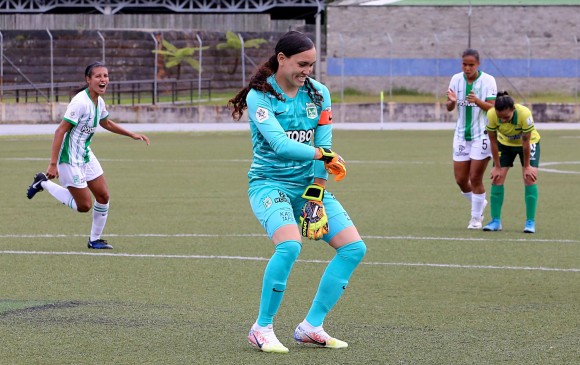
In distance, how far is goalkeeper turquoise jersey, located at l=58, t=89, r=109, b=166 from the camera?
12.9 metres

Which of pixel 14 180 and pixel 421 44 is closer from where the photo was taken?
pixel 14 180

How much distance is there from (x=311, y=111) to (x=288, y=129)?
0.59 ft

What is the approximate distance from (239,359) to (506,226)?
8411mm

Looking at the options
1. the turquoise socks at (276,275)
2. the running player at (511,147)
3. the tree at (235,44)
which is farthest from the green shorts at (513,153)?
the tree at (235,44)

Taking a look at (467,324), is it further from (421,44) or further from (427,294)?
(421,44)

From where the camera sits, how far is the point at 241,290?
10.3 metres

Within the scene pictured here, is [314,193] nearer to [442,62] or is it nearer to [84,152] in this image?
[84,152]

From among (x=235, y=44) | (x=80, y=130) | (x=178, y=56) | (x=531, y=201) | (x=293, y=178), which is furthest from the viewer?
(x=235, y=44)

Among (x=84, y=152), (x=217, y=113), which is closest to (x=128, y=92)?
(x=217, y=113)

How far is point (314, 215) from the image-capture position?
7625 mm

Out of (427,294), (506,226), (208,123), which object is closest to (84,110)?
(427,294)

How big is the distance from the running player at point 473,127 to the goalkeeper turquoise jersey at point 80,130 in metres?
4.35

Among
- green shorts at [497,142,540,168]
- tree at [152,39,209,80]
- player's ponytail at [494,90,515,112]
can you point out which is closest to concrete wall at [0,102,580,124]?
tree at [152,39,209,80]

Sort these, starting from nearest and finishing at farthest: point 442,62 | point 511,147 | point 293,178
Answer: point 293,178, point 511,147, point 442,62
